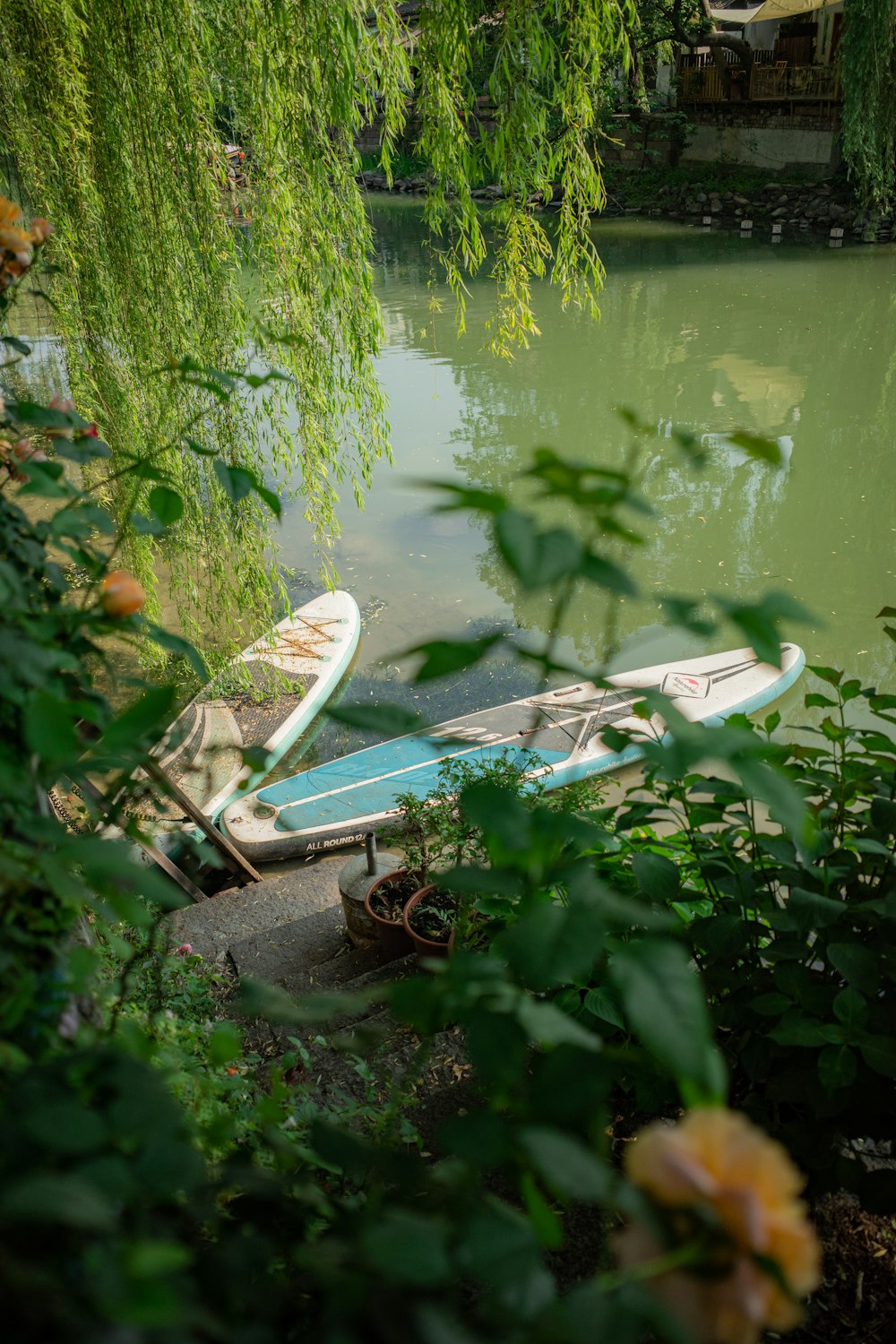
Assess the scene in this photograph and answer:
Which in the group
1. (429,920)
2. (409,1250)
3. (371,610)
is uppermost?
(409,1250)

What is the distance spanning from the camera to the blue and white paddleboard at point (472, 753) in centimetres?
513

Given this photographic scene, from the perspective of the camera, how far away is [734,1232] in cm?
41

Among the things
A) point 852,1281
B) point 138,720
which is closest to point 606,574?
point 138,720

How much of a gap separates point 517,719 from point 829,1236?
4.40 m

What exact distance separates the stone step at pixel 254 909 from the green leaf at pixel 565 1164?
3.29m

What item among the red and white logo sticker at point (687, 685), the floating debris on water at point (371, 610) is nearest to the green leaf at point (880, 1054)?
the red and white logo sticker at point (687, 685)

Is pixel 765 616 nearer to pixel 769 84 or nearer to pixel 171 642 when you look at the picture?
pixel 171 642

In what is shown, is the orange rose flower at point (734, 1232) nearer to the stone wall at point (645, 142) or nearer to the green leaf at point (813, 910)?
the green leaf at point (813, 910)

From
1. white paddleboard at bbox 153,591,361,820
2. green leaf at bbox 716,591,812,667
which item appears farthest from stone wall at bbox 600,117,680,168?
green leaf at bbox 716,591,812,667

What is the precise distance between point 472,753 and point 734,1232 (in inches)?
163

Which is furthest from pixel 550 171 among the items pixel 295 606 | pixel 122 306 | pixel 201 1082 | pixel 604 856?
pixel 295 606

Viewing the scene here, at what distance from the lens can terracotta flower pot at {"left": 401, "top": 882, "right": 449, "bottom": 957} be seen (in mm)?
2949

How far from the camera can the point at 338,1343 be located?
0.42 metres

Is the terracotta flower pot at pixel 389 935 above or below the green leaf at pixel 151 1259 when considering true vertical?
below
